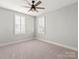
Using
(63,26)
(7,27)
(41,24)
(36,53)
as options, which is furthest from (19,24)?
(63,26)

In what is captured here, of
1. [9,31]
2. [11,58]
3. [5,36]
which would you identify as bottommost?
[11,58]

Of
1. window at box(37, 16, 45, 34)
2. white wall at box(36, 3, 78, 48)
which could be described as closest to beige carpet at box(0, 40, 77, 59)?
white wall at box(36, 3, 78, 48)

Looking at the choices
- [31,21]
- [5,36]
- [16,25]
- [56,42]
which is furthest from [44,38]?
[5,36]

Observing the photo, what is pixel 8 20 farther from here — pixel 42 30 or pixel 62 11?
pixel 62 11

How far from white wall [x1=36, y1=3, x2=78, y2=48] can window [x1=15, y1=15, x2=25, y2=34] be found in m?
2.20

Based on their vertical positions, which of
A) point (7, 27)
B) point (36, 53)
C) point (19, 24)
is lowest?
point (36, 53)

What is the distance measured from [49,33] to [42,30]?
0.96 metres

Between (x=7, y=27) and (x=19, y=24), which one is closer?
(x=7, y=27)

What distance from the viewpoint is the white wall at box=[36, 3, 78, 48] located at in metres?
3.34

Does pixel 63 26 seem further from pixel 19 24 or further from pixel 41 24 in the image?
pixel 19 24

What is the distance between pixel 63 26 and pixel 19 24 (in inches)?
140

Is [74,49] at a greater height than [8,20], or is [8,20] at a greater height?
[8,20]

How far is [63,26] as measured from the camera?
388cm

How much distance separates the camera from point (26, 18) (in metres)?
5.74
